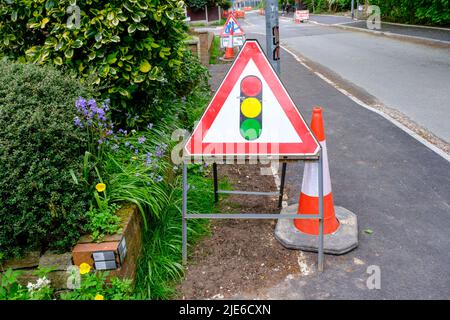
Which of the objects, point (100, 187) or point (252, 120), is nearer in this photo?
point (100, 187)

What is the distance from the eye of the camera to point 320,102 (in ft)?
26.9

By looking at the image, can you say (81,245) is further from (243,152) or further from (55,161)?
(243,152)

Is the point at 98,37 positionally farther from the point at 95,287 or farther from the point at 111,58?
the point at 95,287

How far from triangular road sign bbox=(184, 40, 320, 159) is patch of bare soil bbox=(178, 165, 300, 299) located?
0.83 meters

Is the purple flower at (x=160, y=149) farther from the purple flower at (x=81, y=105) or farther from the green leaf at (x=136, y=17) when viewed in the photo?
the green leaf at (x=136, y=17)

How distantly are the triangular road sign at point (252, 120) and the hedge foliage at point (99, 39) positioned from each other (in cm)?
115

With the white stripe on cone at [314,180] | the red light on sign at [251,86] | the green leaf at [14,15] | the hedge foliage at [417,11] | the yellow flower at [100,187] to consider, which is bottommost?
the white stripe on cone at [314,180]

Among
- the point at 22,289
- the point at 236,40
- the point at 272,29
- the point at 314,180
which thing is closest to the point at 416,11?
the point at 236,40

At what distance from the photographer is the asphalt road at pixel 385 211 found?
2975 mm

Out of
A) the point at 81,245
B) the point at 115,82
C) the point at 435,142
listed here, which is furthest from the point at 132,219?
the point at 435,142

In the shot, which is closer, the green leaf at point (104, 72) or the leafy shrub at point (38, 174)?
the leafy shrub at point (38, 174)

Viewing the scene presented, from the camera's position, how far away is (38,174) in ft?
8.82

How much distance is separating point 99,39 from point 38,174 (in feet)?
5.42

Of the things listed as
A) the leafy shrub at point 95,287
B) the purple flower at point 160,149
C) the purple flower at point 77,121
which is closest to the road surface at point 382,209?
the leafy shrub at point 95,287
